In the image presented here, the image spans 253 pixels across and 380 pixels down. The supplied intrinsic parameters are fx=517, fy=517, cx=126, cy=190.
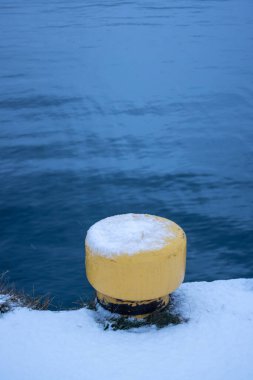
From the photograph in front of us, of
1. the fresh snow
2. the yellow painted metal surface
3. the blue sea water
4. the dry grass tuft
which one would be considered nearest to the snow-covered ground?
the dry grass tuft

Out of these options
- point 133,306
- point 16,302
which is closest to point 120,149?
point 16,302

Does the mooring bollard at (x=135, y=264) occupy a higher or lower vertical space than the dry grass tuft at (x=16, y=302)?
higher

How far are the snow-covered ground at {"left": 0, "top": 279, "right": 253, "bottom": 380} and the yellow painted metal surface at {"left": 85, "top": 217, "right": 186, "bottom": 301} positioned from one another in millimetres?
405

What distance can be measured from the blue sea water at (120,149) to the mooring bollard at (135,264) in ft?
8.43

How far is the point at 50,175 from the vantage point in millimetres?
10602

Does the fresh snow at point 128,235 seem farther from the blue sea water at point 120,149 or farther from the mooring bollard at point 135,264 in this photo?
the blue sea water at point 120,149

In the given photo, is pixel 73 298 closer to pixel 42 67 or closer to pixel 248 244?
pixel 248 244

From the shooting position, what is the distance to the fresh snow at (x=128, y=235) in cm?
445

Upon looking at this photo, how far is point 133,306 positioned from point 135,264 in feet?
1.88

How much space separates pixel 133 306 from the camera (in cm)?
472

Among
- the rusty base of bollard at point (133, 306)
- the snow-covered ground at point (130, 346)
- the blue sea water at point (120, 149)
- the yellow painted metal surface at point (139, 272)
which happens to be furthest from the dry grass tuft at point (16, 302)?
the blue sea water at point (120, 149)

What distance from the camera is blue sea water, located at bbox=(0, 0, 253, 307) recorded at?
323 inches

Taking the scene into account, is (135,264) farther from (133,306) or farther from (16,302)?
(16,302)

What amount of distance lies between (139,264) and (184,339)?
0.83 meters
